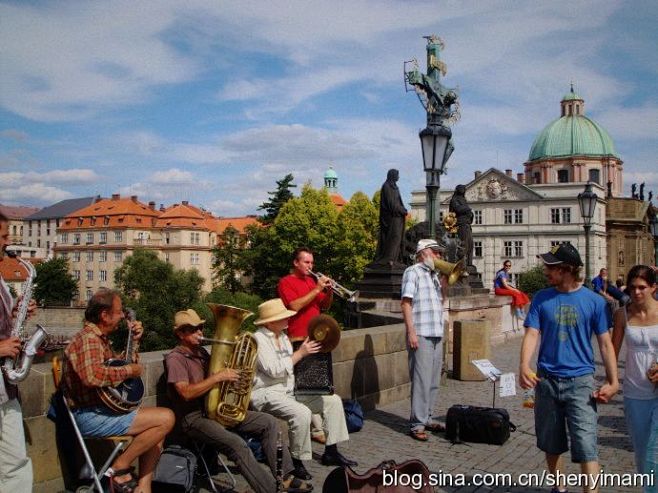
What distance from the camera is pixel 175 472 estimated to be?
4.85m

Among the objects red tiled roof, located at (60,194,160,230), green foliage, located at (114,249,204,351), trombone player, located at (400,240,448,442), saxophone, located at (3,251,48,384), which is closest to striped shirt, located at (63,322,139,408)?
saxophone, located at (3,251,48,384)

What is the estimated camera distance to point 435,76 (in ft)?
153

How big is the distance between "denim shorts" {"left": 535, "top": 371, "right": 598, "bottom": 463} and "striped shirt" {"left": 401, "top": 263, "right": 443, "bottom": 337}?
2.13 meters

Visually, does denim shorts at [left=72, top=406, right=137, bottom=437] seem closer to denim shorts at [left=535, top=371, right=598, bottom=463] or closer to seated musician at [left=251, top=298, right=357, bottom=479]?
seated musician at [left=251, top=298, right=357, bottom=479]

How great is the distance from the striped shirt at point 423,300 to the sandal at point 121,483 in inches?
133

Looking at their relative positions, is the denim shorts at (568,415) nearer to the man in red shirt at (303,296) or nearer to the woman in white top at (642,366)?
the woman in white top at (642,366)

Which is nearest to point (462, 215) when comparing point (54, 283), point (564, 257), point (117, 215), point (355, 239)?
point (564, 257)

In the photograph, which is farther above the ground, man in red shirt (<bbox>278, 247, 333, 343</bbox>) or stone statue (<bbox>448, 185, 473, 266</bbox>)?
stone statue (<bbox>448, 185, 473, 266</bbox>)

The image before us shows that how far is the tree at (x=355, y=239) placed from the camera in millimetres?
56062

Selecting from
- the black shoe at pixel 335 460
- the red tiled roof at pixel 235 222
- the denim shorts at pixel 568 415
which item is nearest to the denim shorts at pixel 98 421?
the black shoe at pixel 335 460

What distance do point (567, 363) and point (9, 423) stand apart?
3.68 m

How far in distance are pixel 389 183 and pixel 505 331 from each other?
585 cm

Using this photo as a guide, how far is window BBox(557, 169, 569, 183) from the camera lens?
87.4 meters

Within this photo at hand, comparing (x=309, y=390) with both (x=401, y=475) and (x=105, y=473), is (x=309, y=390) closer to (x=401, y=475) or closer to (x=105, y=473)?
(x=401, y=475)
